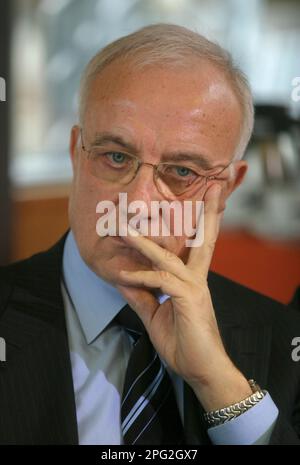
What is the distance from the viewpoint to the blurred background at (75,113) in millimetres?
1729

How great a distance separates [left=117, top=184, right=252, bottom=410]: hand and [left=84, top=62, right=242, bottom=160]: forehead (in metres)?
0.16

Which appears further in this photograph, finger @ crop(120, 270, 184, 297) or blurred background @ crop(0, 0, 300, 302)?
blurred background @ crop(0, 0, 300, 302)

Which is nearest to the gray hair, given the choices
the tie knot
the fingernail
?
the fingernail

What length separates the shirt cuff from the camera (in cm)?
103

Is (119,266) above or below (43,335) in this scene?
above

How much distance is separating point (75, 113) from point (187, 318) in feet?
2.54

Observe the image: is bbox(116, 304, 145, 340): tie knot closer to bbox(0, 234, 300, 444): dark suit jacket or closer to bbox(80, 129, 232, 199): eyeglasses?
bbox(0, 234, 300, 444): dark suit jacket

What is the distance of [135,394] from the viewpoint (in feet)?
3.54

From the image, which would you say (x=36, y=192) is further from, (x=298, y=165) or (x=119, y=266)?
(x=119, y=266)

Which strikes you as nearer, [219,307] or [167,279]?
[167,279]

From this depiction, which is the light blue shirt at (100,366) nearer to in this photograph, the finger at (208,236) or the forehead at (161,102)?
the finger at (208,236)

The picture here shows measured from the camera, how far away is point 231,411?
3.42 ft

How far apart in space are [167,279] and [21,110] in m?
2.59

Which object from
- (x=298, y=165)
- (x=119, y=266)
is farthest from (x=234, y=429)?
(x=298, y=165)
